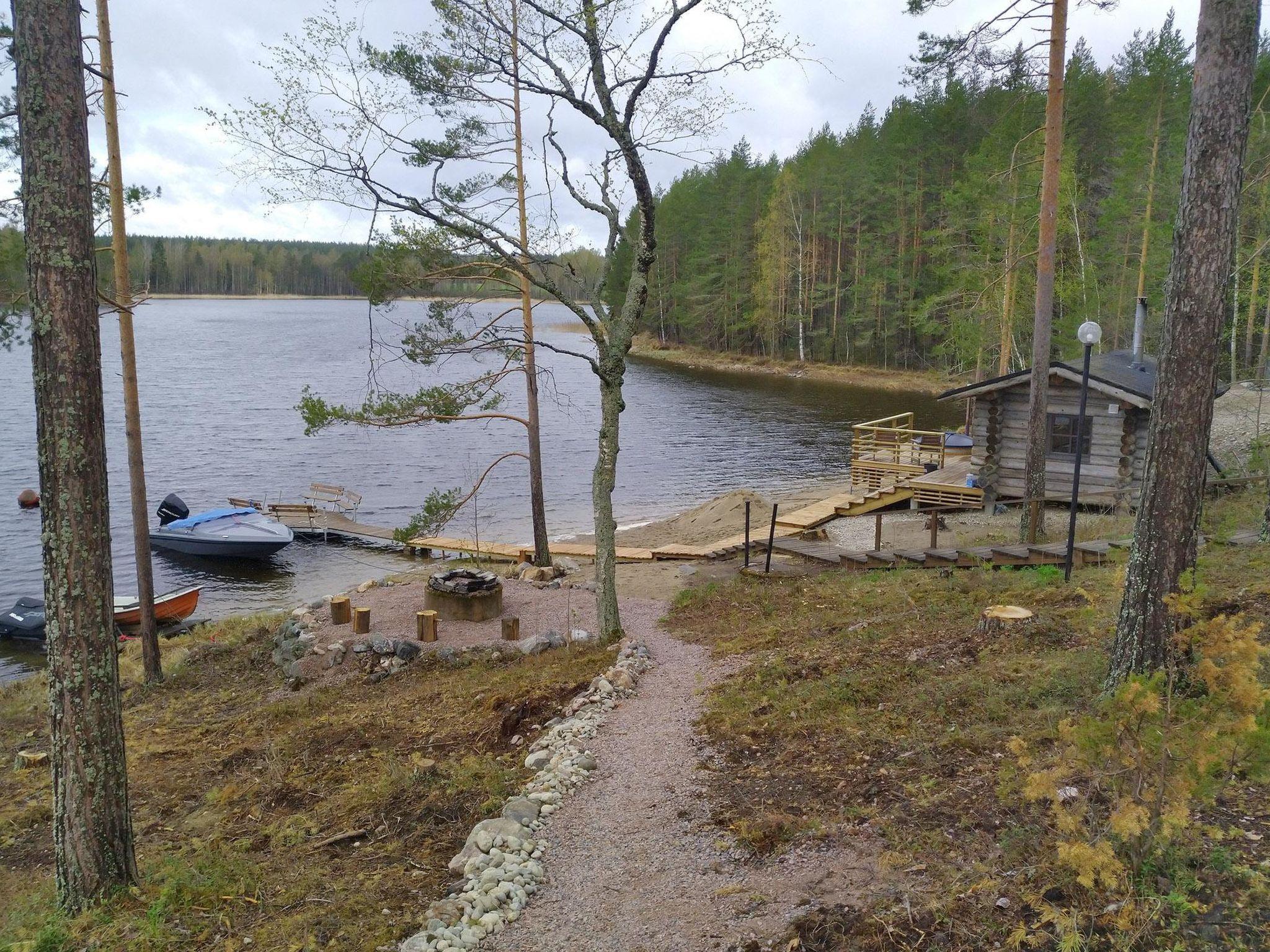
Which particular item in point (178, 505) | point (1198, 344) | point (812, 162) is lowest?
point (178, 505)

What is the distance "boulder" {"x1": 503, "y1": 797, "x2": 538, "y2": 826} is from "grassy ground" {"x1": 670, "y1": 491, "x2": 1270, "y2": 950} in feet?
4.26

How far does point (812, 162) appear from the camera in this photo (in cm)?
5838

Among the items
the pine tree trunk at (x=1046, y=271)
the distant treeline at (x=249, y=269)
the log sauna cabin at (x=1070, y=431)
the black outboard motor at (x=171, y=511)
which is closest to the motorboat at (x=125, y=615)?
the black outboard motor at (x=171, y=511)

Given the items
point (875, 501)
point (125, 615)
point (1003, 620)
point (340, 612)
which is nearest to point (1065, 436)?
point (875, 501)

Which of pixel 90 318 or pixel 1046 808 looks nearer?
pixel 1046 808

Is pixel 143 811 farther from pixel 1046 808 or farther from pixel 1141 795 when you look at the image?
pixel 1141 795

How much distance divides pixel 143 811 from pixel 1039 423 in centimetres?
1361

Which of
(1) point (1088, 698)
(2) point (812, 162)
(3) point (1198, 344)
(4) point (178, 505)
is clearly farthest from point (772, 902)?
(2) point (812, 162)

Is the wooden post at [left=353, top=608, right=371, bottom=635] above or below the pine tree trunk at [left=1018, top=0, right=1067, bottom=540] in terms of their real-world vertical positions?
below

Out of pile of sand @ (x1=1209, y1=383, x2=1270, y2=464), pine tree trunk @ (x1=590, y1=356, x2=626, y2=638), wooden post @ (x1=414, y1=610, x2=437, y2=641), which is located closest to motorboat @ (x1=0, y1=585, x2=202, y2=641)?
wooden post @ (x1=414, y1=610, x2=437, y2=641)

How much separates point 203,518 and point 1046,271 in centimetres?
2267

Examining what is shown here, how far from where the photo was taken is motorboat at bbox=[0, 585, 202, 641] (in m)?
17.4

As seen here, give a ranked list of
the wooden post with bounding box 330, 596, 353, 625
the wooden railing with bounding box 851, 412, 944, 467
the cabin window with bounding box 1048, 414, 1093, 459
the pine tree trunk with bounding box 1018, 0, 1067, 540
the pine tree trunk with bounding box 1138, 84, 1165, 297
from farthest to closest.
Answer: the pine tree trunk with bounding box 1138, 84, 1165, 297, the wooden railing with bounding box 851, 412, 944, 467, the cabin window with bounding box 1048, 414, 1093, 459, the wooden post with bounding box 330, 596, 353, 625, the pine tree trunk with bounding box 1018, 0, 1067, 540

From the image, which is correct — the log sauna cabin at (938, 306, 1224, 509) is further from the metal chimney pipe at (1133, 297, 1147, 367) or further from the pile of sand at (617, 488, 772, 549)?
the pile of sand at (617, 488, 772, 549)
